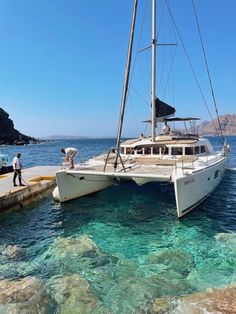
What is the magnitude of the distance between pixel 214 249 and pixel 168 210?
13.0 ft

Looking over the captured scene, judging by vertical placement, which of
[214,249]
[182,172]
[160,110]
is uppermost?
[160,110]

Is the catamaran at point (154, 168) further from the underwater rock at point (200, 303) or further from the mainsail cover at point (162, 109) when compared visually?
the underwater rock at point (200, 303)

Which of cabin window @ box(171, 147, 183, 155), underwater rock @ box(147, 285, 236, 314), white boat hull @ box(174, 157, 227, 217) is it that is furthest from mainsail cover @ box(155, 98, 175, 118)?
underwater rock @ box(147, 285, 236, 314)

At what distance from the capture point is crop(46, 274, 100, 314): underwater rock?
20.5ft

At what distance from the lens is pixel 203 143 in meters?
16.6

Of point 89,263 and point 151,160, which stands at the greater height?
point 151,160

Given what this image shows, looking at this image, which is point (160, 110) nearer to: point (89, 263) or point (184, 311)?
point (89, 263)

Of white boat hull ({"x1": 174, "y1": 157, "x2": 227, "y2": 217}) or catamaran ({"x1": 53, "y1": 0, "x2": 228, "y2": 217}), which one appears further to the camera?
catamaran ({"x1": 53, "y1": 0, "x2": 228, "y2": 217})

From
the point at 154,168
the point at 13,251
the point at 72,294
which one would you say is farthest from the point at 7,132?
the point at 72,294

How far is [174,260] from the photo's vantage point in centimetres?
827

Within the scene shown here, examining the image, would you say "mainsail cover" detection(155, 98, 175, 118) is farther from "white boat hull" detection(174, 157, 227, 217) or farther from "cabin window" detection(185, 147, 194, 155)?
"white boat hull" detection(174, 157, 227, 217)

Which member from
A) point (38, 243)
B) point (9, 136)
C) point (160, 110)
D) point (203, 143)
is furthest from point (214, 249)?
point (9, 136)

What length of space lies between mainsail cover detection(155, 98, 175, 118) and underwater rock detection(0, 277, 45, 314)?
39.8ft

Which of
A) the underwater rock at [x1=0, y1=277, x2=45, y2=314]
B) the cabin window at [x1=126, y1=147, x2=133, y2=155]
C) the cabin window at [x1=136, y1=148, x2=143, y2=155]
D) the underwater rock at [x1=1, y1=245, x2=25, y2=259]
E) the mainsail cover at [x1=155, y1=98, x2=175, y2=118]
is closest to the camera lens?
the underwater rock at [x1=0, y1=277, x2=45, y2=314]
